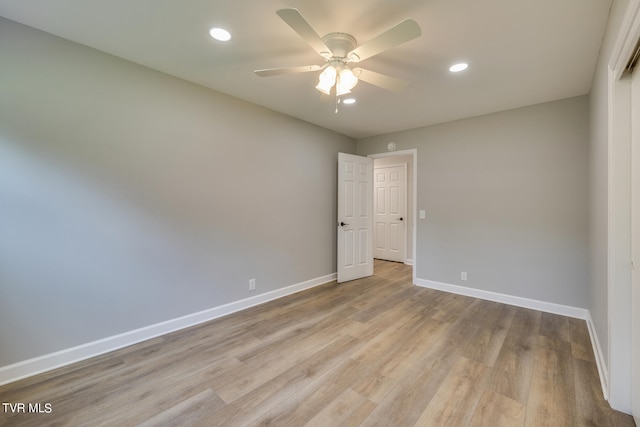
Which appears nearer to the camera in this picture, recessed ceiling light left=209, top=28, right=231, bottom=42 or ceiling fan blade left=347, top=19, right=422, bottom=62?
ceiling fan blade left=347, top=19, right=422, bottom=62

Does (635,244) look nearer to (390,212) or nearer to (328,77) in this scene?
(328,77)

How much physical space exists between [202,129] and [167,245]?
1.25m

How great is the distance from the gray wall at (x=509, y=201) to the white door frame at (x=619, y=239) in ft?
5.55

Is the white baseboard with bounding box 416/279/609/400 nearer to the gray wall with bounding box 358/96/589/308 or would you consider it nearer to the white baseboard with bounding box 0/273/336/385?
the gray wall with bounding box 358/96/589/308

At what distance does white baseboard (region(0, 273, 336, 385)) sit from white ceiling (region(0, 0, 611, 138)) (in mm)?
2420

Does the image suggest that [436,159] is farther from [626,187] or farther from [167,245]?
[167,245]

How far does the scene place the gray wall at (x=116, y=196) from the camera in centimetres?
190

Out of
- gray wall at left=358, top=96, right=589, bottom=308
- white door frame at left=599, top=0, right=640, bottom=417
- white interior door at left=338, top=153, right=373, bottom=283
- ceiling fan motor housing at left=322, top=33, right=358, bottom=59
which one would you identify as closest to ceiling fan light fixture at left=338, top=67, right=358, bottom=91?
ceiling fan motor housing at left=322, top=33, right=358, bottom=59

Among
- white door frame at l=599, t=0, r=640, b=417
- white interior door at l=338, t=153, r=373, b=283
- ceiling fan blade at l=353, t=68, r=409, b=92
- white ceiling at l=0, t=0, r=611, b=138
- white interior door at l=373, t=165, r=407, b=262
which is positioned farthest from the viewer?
white interior door at l=373, t=165, r=407, b=262

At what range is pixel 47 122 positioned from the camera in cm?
199

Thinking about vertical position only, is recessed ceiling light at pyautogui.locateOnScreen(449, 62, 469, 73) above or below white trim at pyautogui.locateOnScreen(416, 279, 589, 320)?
above

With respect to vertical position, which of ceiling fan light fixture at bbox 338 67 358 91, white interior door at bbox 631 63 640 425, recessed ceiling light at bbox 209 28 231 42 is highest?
recessed ceiling light at bbox 209 28 231 42

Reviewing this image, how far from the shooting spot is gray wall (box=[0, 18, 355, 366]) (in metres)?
1.90

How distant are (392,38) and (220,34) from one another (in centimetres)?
126
